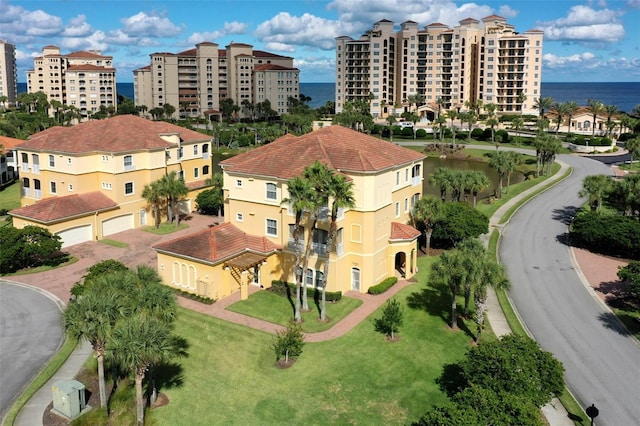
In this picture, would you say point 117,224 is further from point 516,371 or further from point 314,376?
point 516,371

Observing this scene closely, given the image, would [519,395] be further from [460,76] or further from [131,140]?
[460,76]

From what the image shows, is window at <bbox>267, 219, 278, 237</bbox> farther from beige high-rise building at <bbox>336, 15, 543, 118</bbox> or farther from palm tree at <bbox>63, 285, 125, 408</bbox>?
beige high-rise building at <bbox>336, 15, 543, 118</bbox>

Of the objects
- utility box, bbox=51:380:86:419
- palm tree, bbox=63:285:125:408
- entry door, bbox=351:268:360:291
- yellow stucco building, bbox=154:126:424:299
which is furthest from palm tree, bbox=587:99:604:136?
utility box, bbox=51:380:86:419

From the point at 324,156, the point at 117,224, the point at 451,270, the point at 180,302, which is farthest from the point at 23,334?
the point at 451,270

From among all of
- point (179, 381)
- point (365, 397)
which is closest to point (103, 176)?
point (179, 381)

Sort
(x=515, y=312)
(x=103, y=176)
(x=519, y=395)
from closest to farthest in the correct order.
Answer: (x=519, y=395) → (x=515, y=312) → (x=103, y=176)

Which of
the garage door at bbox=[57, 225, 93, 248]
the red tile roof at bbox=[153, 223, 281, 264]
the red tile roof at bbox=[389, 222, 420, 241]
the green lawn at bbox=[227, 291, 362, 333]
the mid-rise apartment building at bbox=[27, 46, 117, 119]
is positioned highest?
the mid-rise apartment building at bbox=[27, 46, 117, 119]
